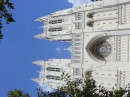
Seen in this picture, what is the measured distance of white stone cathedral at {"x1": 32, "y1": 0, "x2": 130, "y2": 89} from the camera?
35.9 m

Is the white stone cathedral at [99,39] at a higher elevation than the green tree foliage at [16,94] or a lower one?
higher

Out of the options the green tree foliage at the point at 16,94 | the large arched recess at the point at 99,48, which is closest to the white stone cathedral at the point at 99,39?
the large arched recess at the point at 99,48

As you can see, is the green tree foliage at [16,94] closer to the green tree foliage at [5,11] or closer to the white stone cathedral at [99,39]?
the green tree foliage at [5,11]

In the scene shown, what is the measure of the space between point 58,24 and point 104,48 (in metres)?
8.91

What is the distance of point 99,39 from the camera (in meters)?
39.4

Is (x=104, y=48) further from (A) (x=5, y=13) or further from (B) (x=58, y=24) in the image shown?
(A) (x=5, y=13)

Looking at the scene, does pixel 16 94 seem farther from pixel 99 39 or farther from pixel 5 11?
pixel 99 39

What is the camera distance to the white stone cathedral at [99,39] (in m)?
35.9

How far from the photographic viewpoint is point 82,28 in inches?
1580

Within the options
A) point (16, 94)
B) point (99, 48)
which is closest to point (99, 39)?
point (99, 48)

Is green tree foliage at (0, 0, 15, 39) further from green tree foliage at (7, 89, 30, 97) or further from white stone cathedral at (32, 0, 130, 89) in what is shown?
white stone cathedral at (32, 0, 130, 89)

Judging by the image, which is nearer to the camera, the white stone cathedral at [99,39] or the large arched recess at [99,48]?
the white stone cathedral at [99,39]

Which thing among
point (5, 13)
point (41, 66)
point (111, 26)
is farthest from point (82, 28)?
point (5, 13)

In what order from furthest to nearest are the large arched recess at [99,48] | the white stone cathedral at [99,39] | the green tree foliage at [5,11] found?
the large arched recess at [99,48] → the white stone cathedral at [99,39] → the green tree foliage at [5,11]
